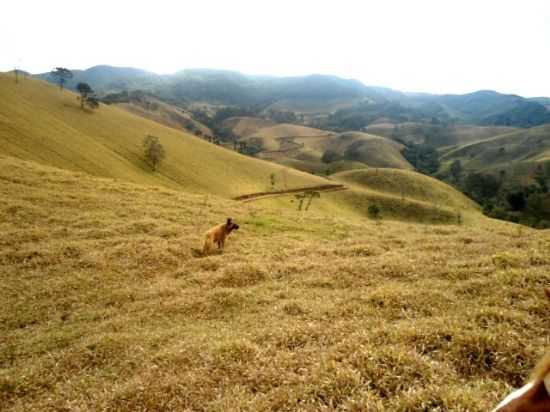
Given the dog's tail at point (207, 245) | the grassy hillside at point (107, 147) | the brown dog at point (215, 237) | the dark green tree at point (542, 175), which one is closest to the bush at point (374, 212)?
the grassy hillside at point (107, 147)

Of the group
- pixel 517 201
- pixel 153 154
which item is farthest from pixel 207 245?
pixel 517 201

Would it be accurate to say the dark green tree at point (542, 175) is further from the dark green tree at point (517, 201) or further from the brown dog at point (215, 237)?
the brown dog at point (215, 237)

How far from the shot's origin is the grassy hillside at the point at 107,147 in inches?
2564

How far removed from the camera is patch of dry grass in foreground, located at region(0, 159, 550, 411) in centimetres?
680

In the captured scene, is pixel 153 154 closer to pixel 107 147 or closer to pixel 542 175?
pixel 107 147

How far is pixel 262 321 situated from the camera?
10820 millimetres

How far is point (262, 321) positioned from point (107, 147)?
90814mm

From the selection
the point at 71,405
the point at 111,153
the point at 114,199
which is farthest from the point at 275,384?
the point at 111,153

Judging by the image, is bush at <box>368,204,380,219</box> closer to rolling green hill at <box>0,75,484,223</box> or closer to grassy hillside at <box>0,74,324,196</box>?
rolling green hill at <box>0,75,484,223</box>

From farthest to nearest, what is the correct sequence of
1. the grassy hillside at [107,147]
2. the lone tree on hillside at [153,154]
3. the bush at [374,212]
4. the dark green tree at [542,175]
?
the dark green tree at [542,175]
the bush at [374,212]
the lone tree on hillside at [153,154]
the grassy hillside at [107,147]

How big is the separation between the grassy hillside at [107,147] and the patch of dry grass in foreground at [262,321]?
4952 centimetres

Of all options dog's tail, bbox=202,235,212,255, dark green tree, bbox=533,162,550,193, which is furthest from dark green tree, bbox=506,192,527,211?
dog's tail, bbox=202,235,212,255

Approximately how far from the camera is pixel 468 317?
9.10 metres

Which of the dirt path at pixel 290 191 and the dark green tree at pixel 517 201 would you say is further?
the dark green tree at pixel 517 201
